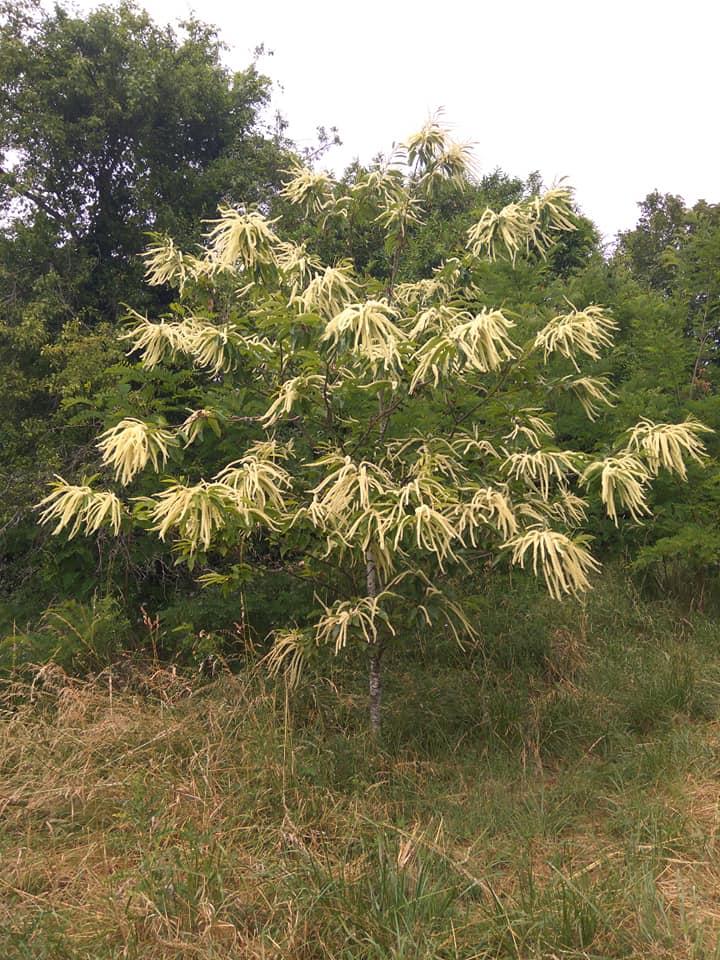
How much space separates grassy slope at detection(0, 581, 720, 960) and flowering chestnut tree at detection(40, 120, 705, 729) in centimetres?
53

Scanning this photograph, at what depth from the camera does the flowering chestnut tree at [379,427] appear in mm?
2938

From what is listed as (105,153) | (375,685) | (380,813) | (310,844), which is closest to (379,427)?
(375,685)

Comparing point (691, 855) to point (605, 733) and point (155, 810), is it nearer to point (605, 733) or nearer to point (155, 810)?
point (605, 733)

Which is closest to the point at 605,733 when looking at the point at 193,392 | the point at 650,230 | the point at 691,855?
the point at 691,855

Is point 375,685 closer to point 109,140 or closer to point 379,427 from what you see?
point 379,427

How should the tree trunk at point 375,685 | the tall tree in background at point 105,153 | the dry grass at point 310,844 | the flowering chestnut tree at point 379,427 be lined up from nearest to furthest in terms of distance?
1. the dry grass at point 310,844
2. the flowering chestnut tree at point 379,427
3. the tree trunk at point 375,685
4. the tall tree in background at point 105,153

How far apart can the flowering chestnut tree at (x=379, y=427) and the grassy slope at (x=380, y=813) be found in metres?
0.53

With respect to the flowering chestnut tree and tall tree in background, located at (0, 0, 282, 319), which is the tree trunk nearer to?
the flowering chestnut tree

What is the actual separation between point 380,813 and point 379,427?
6.18 feet

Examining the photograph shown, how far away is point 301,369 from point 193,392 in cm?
155

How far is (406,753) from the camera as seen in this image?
3.87m

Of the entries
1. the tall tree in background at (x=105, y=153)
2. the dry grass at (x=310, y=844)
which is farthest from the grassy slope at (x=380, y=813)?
the tall tree in background at (x=105, y=153)

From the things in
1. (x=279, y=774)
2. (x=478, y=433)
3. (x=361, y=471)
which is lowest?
(x=279, y=774)

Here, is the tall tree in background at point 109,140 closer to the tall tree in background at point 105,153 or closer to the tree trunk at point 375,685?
the tall tree in background at point 105,153
